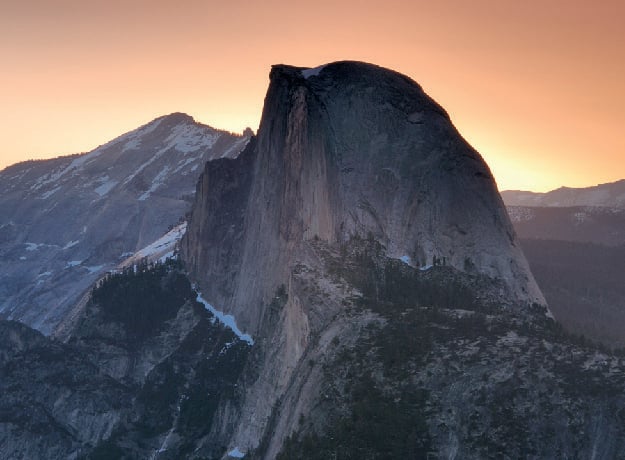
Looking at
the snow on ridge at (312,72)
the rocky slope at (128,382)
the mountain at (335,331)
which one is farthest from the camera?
the snow on ridge at (312,72)

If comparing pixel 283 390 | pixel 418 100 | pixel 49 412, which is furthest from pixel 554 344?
pixel 49 412

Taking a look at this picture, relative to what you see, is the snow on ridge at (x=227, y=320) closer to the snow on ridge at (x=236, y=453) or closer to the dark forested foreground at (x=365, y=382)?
the dark forested foreground at (x=365, y=382)

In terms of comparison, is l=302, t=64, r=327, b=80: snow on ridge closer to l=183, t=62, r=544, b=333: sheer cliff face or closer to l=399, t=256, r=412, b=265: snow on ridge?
l=183, t=62, r=544, b=333: sheer cliff face

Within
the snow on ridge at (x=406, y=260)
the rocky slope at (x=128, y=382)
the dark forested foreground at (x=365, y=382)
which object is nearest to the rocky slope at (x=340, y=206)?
the snow on ridge at (x=406, y=260)

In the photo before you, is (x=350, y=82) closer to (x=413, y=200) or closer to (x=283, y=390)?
(x=413, y=200)

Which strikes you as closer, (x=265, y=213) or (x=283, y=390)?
(x=283, y=390)

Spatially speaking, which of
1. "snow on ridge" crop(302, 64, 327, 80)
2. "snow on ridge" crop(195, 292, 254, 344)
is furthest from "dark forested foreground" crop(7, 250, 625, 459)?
"snow on ridge" crop(302, 64, 327, 80)

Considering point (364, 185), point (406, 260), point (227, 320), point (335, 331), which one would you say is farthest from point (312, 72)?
point (335, 331)
